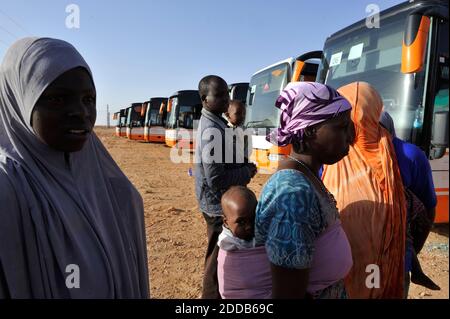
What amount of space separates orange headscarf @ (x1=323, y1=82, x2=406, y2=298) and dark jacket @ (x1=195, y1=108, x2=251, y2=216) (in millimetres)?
881

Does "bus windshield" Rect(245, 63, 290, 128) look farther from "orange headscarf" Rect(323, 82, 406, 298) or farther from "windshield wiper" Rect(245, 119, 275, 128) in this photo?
"orange headscarf" Rect(323, 82, 406, 298)

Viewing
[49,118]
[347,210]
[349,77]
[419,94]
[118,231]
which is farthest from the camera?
[349,77]

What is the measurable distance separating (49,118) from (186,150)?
16.5m

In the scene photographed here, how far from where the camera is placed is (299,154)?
1.39m

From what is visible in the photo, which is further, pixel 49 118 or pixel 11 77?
pixel 11 77

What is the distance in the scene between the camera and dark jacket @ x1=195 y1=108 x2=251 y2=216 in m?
2.46

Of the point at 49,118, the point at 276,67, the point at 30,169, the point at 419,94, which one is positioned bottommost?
the point at 30,169

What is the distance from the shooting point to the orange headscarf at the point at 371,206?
1.67m

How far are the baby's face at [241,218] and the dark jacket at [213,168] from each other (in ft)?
2.16

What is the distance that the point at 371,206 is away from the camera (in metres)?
1.68

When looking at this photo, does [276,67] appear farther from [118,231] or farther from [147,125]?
[147,125]
